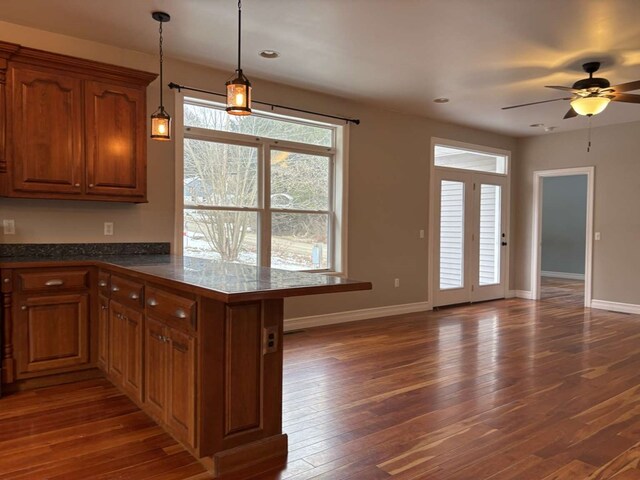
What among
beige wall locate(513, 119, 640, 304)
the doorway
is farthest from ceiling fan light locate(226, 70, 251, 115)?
beige wall locate(513, 119, 640, 304)

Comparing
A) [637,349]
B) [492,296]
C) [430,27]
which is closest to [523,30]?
[430,27]

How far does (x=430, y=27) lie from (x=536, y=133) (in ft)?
15.7

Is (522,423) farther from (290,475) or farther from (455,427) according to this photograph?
(290,475)

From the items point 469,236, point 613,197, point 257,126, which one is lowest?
point 469,236

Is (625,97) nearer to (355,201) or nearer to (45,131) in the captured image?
(355,201)

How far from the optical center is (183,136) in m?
4.43

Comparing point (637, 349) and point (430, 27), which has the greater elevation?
point (430, 27)

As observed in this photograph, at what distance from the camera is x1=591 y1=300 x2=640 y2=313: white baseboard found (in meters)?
6.64

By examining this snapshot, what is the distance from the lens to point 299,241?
5.37 meters

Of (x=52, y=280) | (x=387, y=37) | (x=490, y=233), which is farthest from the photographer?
(x=490, y=233)

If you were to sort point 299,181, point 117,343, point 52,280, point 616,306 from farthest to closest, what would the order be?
point 616,306, point 299,181, point 52,280, point 117,343

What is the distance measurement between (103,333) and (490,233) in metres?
6.12

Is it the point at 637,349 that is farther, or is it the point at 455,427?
the point at 637,349

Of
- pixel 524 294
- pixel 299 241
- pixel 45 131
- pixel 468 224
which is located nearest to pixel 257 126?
pixel 299 241
